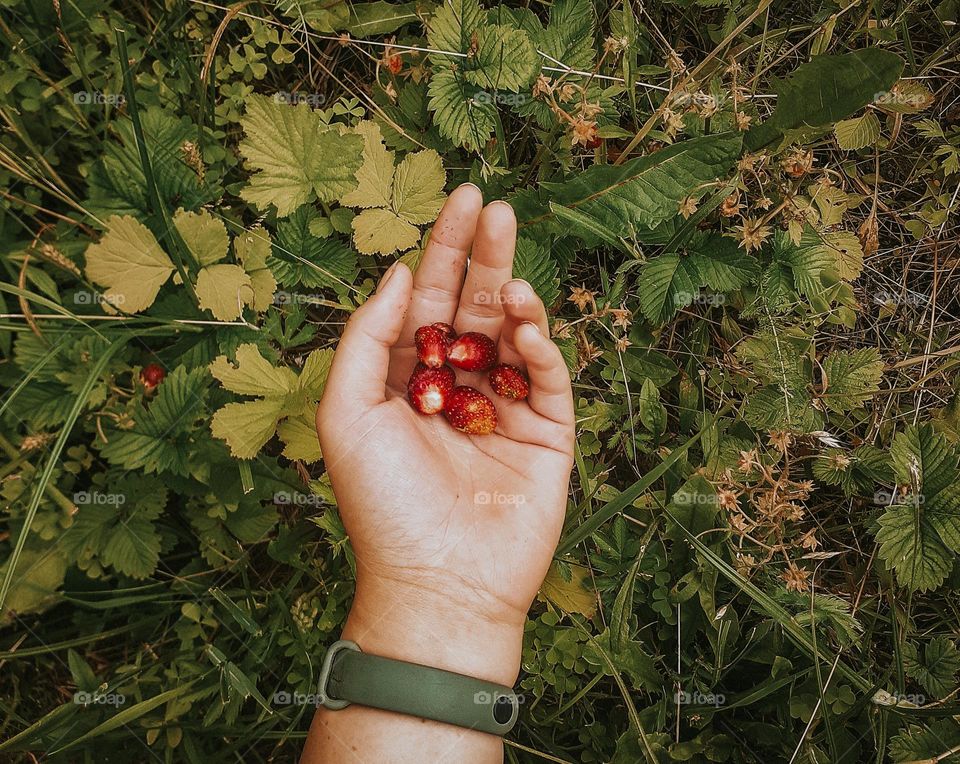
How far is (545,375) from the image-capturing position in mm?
1943

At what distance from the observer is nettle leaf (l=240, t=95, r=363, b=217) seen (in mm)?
2248

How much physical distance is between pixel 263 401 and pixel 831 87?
2006 millimetres

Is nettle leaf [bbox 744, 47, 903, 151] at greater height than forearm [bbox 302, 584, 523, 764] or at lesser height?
greater

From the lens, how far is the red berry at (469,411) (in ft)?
6.75

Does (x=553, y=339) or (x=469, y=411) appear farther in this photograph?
(x=553, y=339)

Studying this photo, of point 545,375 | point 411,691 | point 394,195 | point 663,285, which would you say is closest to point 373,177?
point 394,195

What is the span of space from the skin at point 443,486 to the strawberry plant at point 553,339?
12 centimetres

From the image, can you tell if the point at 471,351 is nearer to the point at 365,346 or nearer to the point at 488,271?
the point at 488,271

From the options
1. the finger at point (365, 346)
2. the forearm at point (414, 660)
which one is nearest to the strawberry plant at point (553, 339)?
the finger at point (365, 346)

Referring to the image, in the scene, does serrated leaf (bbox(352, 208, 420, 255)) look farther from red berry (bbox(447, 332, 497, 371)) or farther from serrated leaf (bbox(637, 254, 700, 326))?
serrated leaf (bbox(637, 254, 700, 326))

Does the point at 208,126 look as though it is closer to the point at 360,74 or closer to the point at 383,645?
the point at 360,74

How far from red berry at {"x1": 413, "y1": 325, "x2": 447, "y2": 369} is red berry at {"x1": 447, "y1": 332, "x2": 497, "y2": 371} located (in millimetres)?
32

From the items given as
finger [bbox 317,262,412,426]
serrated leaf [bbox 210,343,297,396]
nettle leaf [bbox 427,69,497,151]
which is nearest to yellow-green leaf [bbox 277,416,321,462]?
serrated leaf [bbox 210,343,297,396]

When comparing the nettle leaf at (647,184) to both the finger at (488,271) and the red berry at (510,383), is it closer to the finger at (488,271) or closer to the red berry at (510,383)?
the finger at (488,271)
